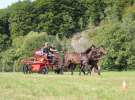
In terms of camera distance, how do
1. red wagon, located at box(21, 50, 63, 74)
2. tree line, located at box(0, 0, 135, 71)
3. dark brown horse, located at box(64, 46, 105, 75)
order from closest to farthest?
dark brown horse, located at box(64, 46, 105, 75) < red wagon, located at box(21, 50, 63, 74) < tree line, located at box(0, 0, 135, 71)

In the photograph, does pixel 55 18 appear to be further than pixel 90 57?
Yes

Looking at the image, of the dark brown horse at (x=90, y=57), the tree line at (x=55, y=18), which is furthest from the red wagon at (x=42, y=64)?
the tree line at (x=55, y=18)

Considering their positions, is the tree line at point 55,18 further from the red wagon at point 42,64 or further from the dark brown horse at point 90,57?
the dark brown horse at point 90,57

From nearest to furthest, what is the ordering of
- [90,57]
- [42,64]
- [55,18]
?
[90,57] < [42,64] < [55,18]

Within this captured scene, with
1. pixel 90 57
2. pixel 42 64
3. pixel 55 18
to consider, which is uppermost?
pixel 90 57

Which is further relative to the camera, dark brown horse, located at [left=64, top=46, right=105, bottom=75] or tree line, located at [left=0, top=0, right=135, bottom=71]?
tree line, located at [left=0, top=0, right=135, bottom=71]

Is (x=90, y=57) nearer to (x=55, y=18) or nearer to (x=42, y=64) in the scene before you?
(x=42, y=64)

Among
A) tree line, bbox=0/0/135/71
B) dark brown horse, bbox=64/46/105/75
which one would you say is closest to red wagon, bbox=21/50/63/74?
dark brown horse, bbox=64/46/105/75

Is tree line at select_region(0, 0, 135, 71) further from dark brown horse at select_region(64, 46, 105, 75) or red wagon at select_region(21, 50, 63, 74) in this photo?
dark brown horse at select_region(64, 46, 105, 75)

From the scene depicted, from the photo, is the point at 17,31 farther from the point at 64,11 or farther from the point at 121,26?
the point at 121,26

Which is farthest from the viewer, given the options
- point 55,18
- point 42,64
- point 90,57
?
point 55,18

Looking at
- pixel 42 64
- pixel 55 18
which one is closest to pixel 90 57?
pixel 42 64

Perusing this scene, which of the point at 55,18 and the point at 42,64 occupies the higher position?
the point at 42,64

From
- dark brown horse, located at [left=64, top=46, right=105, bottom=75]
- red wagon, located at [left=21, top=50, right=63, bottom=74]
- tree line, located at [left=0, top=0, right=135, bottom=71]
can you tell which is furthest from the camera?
tree line, located at [left=0, top=0, right=135, bottom=71]
